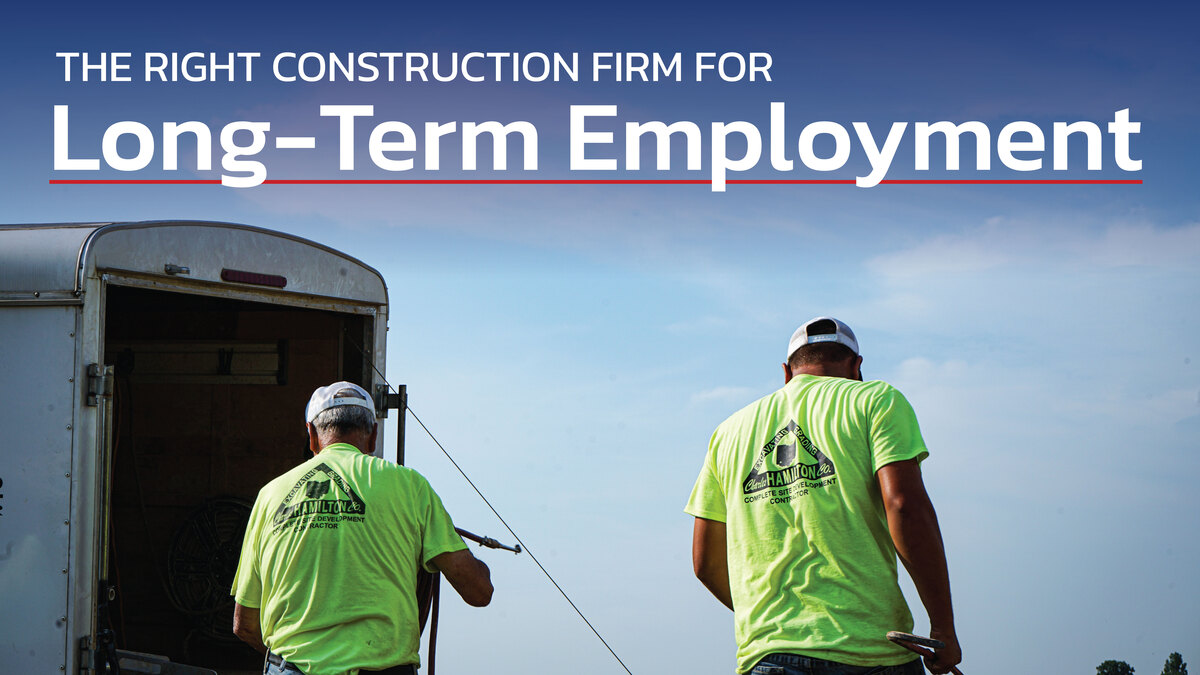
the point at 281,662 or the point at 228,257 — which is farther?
the point at 228,257

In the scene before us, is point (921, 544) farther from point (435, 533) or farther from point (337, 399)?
point (337, 399)

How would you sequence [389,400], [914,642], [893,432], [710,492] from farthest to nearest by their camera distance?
[389,400]
[710,492]
[893,432]
[914,642]

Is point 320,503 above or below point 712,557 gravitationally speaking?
above

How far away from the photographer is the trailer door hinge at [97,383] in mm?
5059

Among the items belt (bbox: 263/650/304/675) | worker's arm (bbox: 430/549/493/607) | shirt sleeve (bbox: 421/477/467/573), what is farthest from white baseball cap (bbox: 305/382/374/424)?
belt (bbox: 263/650/304/675)

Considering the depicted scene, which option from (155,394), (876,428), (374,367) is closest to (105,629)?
(374,367)

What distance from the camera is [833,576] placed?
3.15 metres

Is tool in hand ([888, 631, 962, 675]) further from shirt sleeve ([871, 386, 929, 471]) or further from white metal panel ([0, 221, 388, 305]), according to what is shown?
white metal panel ([0, 221, 388, 305])

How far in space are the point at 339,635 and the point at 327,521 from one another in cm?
33

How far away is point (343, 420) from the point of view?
12.4 ft

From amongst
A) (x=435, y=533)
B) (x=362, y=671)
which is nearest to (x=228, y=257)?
(x=435, y=533)

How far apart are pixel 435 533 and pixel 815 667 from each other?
48.5 inches

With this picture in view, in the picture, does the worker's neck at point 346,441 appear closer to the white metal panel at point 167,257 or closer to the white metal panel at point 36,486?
the white metal panel at point 36,486

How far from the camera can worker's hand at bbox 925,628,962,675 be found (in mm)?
3080
